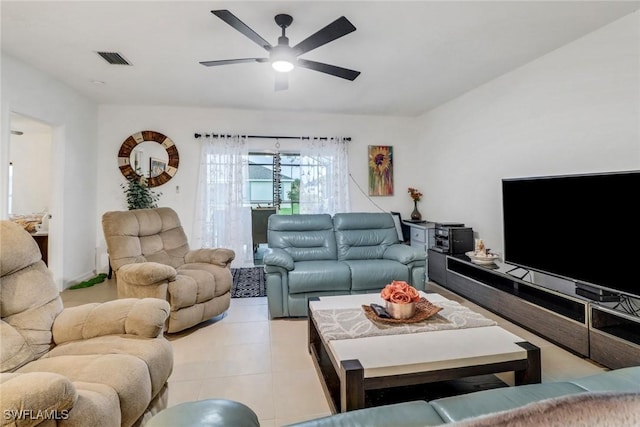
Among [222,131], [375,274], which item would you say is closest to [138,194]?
[222,131]

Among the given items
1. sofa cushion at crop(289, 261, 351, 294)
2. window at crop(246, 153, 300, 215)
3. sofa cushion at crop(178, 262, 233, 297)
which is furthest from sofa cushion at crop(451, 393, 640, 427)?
window at crop(246, 153, 300, 215)

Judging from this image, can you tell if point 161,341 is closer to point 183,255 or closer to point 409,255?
point 183,255

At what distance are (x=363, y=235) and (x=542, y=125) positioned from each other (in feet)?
7.07

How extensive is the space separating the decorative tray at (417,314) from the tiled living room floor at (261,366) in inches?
21.8

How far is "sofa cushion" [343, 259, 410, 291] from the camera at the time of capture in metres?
3.12

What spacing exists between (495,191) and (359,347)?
3.02m

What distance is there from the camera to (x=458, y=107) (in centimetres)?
443

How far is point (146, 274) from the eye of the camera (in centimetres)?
244

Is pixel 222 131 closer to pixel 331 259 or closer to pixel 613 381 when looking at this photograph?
pixel 331 259

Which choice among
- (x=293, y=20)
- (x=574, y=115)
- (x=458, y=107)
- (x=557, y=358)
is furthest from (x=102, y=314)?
(x=458, y=107)

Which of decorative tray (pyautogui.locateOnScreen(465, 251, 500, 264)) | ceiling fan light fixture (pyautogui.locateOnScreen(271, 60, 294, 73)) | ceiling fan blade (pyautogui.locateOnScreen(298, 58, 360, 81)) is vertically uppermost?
ceiling fan blade (pyautogui.locateOnScreen(298, 58, 360, 81))

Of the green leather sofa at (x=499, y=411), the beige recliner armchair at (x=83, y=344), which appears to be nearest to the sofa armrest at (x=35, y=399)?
the beige recliner armchair at (x=83, y=344)

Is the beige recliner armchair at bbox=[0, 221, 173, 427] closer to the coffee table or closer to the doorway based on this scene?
the coffee table

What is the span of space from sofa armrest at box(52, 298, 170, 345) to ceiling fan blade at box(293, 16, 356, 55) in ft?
6.57
